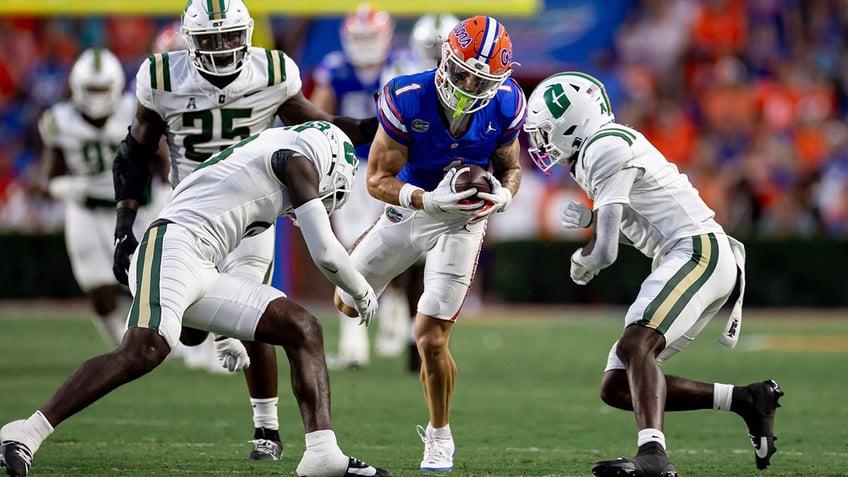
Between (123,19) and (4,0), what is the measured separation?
6.21 metres

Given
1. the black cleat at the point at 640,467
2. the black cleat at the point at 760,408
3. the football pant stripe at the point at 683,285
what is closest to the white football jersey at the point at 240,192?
the football pant stripe at the point at 683,285

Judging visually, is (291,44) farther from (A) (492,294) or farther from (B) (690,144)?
(B) (690,144)

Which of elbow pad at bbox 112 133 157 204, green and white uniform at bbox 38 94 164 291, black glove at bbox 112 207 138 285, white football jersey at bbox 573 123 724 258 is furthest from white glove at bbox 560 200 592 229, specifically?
green and white uniform at bbox 38 94 164 291

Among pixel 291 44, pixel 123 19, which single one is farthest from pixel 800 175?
pixel 123 19

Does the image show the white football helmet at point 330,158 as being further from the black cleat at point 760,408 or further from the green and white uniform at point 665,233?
the black cleat at point 760,408

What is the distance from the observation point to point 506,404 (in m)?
8.02

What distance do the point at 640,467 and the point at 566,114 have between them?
4.98ft

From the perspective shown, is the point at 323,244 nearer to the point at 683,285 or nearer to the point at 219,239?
the point at 219,239

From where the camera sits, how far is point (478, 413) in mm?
7633

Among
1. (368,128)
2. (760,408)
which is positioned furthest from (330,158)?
(760,408)

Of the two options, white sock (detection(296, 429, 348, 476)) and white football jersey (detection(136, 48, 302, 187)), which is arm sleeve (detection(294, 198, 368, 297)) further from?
white football jersey (detection(136, 48, 302, 187))

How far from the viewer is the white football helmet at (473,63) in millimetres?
5605

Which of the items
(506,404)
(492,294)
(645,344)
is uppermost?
(645,344)

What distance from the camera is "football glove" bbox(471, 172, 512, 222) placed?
18.6ft
